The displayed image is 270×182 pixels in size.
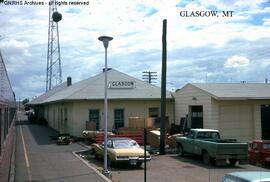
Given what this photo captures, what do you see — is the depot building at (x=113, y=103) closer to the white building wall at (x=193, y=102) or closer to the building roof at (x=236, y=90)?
the white building wall at (x=193, y=102)

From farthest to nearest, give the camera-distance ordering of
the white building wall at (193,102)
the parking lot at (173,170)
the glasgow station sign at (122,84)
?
the glasgow station sign at (122,84) < the white building wall at (193,102) < the parking lot at (173,170)

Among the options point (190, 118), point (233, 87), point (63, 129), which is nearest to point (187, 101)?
point (190, 118)

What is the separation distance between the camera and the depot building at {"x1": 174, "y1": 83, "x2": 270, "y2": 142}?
101ft

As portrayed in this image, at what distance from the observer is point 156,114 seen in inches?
1513

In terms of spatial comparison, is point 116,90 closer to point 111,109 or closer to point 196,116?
point 111,109

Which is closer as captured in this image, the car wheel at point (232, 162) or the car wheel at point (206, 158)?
the car wheel at point (232, 162)

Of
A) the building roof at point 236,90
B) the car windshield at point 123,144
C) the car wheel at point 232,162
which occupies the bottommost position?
the car wheel at point 232,162

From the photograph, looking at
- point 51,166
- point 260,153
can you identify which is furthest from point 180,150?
point 51,166

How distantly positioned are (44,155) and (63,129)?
53.5 ft

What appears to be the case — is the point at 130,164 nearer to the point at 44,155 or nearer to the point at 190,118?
the point at 44,155

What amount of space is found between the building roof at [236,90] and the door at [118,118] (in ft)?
21.6

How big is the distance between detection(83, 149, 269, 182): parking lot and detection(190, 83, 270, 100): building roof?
273 inches

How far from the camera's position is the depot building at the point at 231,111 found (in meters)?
30.9

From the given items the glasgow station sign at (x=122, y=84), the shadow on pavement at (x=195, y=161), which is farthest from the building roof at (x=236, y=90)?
the glasgow station sign at (x=122, y=84)
